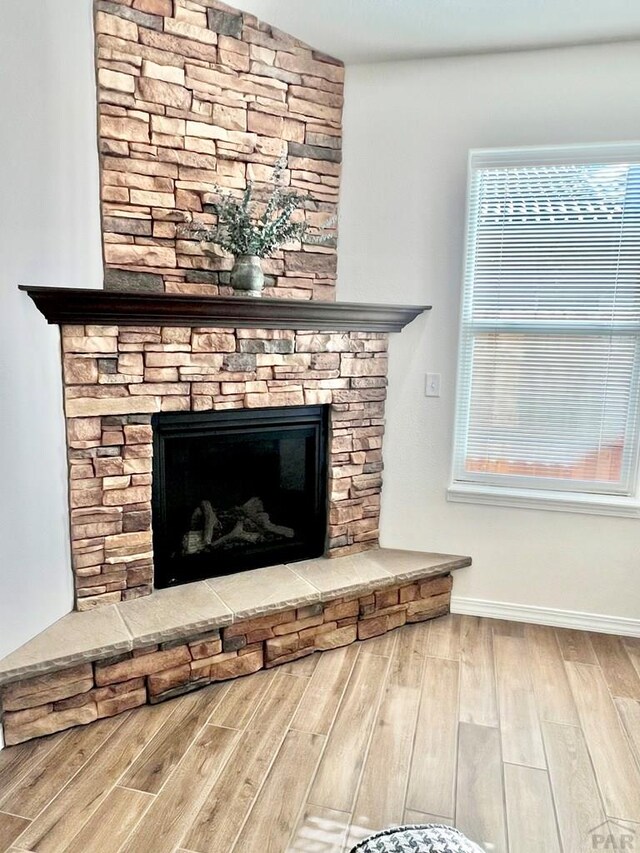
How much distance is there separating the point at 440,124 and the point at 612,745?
2628 millimetres

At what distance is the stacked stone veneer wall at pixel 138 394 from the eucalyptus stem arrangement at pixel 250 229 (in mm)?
241

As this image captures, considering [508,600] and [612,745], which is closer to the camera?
[612,745]

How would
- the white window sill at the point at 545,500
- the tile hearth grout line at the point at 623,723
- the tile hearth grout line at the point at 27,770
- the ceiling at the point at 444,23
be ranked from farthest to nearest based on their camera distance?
the white window sill at the point at 545,500, the ceiling at the point at 444,23, the tile hearth grout line at the point at 623,723, the tile hearth grout line at the point at 27,770

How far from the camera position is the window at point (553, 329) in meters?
2.61

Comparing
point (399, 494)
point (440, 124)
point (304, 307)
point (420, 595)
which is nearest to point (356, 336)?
point (304, 307)

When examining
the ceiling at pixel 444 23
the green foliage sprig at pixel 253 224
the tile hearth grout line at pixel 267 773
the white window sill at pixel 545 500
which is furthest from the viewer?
the white window sill at pixel 545 500

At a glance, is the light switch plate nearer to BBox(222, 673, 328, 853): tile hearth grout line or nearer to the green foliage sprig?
the green foliage sprig

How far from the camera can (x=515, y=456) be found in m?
2.86

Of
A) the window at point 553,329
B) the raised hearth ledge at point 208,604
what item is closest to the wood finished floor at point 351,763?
the raised hearth ledge at point 208,604

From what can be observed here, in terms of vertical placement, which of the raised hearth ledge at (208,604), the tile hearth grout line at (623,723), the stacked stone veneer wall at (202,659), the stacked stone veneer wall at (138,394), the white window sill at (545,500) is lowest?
the tile hearth grout line at (623,723)

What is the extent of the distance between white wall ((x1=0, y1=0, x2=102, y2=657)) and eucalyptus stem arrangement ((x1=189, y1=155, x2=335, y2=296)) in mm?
493

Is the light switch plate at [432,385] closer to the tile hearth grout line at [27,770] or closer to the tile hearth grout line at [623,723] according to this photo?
the tile hearth grout line at [623,723]

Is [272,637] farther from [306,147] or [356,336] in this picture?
[306,147]

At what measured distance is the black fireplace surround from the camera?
2.53m
